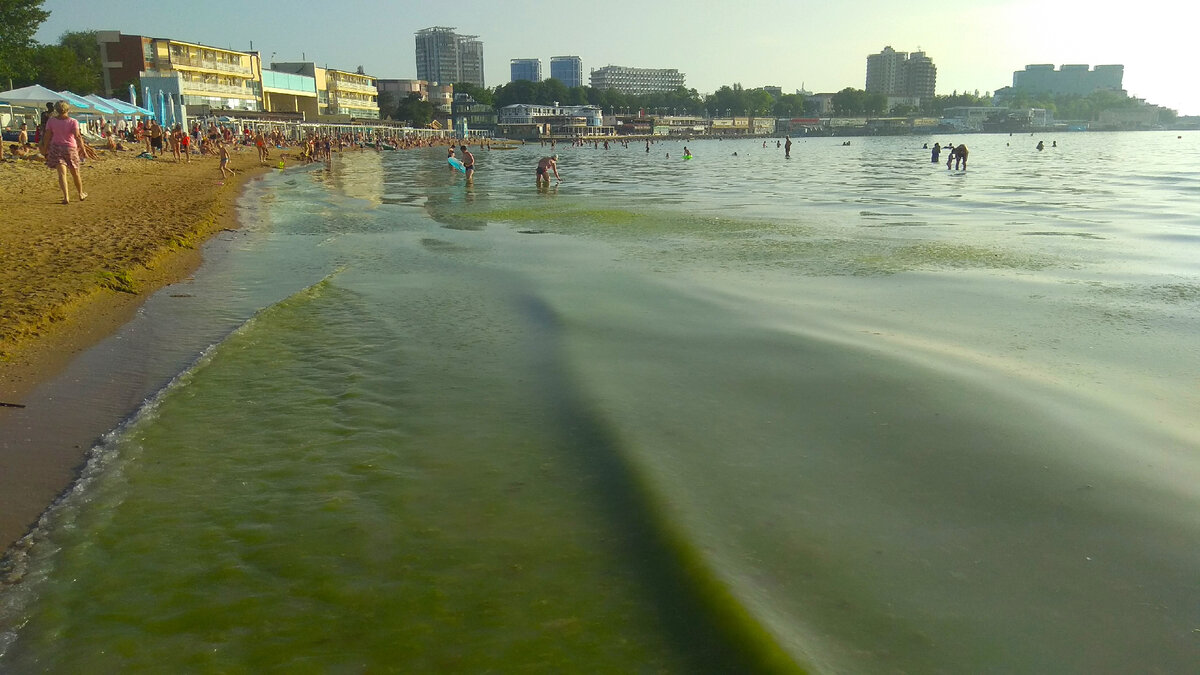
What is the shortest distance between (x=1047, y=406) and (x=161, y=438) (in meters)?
6.55

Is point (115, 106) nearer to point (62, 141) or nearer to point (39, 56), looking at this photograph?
point (62, 141)

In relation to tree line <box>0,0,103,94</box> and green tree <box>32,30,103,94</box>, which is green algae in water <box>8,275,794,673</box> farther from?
green tree <box>32,30,103,94</box>

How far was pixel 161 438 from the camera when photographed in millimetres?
5324

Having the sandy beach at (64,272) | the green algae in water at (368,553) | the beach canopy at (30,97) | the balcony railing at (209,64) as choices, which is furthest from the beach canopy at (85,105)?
the balcony railing at (209,64)

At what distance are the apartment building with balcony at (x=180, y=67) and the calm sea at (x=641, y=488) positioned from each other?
3393 inches

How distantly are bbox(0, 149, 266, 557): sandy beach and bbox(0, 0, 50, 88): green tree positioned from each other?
36407 millimetres

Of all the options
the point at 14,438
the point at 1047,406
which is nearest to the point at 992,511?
the point at 1047,406

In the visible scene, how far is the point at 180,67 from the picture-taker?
3398 inches

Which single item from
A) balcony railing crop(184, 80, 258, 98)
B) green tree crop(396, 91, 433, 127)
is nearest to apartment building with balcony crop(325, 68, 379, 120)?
green tree crop(396, 91, 433, 127)

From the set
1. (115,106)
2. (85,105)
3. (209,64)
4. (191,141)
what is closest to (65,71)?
(209,64)

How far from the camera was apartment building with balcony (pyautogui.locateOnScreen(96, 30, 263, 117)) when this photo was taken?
8394cm

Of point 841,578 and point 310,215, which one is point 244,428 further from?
point 310,215

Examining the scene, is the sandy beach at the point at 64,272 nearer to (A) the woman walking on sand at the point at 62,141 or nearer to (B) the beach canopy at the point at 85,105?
(A) the woman walking on sand at the point at 62,141

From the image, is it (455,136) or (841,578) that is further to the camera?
(455,136)
